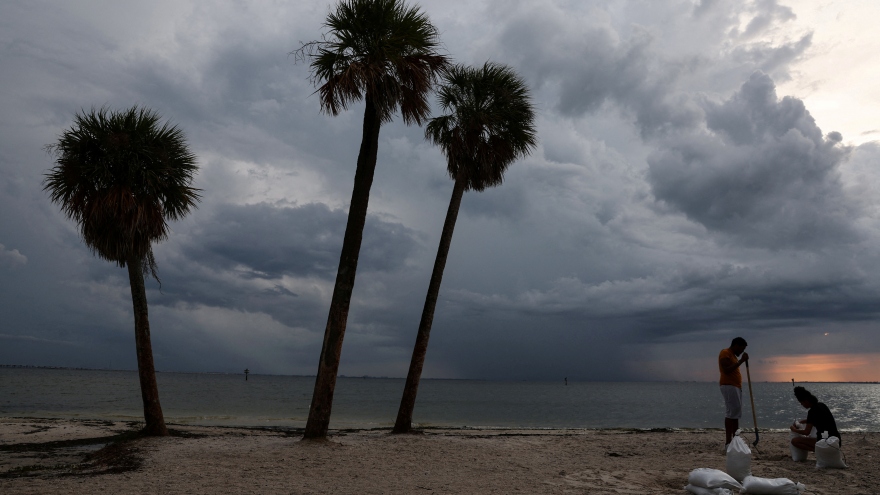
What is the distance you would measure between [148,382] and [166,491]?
23.2 ft

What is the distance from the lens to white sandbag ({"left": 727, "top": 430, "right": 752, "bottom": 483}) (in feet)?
26.1

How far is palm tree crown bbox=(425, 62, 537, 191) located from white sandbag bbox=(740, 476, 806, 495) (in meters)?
10.4

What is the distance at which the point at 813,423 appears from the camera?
9742 millimetres

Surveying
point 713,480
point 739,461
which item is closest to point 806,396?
point 739,461

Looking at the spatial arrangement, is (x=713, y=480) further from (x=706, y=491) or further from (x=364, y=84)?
(x=364, y=84)

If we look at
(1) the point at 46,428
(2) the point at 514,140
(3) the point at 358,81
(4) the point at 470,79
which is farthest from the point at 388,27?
(1) the point at 46,428

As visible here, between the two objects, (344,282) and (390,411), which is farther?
(390,411)

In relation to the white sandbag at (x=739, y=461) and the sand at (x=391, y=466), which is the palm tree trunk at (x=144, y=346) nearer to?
the sand at (x=391, y=466)

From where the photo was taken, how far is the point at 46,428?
643 inches

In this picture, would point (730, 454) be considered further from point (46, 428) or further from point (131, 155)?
point (46, 428)

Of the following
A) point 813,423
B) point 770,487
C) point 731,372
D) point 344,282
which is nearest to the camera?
point 770,487

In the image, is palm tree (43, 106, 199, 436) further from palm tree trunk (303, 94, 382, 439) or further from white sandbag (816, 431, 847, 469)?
white sandbag (816, 431, 847, 469)

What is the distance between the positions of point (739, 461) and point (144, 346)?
12.2m

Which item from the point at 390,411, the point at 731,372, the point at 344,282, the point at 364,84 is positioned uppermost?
the point at 364,84
